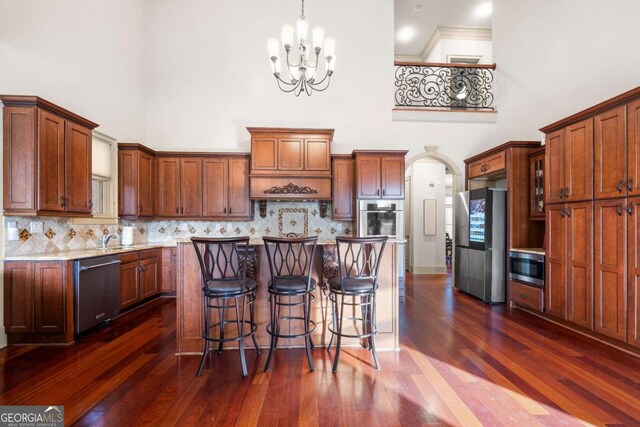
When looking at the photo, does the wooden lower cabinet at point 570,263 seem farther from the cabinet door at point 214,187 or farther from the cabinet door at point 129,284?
the cabinet door at point 129,284

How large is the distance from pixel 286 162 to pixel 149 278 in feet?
9.28

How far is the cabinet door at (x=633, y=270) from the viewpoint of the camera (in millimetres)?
2693

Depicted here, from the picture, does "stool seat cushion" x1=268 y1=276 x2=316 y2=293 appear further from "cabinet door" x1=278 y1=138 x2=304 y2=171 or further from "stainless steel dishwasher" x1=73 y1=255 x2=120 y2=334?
"cabinet door" x1=278 y1=138 x2=304 y2=171

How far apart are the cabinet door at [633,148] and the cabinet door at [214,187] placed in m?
5.16

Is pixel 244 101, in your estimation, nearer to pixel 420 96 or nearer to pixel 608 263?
pixel 420 96

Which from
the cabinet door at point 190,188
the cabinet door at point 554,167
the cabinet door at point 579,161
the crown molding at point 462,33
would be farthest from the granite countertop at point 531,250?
the crown molding at point 462,33

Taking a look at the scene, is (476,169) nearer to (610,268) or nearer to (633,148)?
(633,148)

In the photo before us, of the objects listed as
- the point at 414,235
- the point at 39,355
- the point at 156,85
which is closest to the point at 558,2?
the point at 414,235

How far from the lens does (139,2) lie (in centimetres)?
523

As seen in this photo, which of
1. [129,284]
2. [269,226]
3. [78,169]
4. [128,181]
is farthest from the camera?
[269,226]

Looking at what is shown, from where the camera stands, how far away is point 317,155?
4.98 m

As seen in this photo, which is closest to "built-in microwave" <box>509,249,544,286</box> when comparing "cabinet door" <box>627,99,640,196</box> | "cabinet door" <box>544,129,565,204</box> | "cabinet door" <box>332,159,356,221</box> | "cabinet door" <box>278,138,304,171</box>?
"cabinet door" <box>544,129,565,204</box>

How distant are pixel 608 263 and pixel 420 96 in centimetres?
432

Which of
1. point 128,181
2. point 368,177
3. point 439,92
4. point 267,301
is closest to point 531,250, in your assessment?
point 368,177
